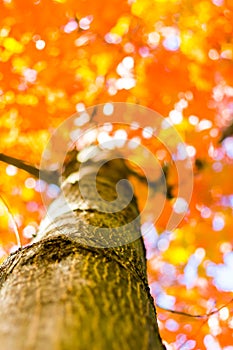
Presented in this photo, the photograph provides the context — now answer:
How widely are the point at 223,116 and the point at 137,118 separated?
1180 millimetres

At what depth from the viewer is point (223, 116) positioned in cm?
482

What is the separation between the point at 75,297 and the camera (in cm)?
Result: 140

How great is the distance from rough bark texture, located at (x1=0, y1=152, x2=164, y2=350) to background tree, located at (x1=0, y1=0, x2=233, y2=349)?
2033mm

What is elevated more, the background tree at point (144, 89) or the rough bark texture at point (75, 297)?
the background tree at point (144, 89)

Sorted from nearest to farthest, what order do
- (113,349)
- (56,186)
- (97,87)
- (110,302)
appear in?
(113,349) < (110,302) < (56,186) < (97,87)

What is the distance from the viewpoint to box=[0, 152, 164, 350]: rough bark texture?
122 cm

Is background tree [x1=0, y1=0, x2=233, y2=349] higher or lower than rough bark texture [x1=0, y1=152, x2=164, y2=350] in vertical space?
higher

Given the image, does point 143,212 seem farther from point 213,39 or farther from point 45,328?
point 45,328

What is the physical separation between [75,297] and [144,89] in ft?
10.9

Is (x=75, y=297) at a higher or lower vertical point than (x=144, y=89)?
lower

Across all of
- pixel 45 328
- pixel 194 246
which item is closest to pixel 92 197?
pixel 45 328

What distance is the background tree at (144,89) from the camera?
3771 mm

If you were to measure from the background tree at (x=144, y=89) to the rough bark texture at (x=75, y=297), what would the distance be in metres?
2.03

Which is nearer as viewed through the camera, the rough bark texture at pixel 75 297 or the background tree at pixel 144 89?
the rough bark texture at pixel 75 297
